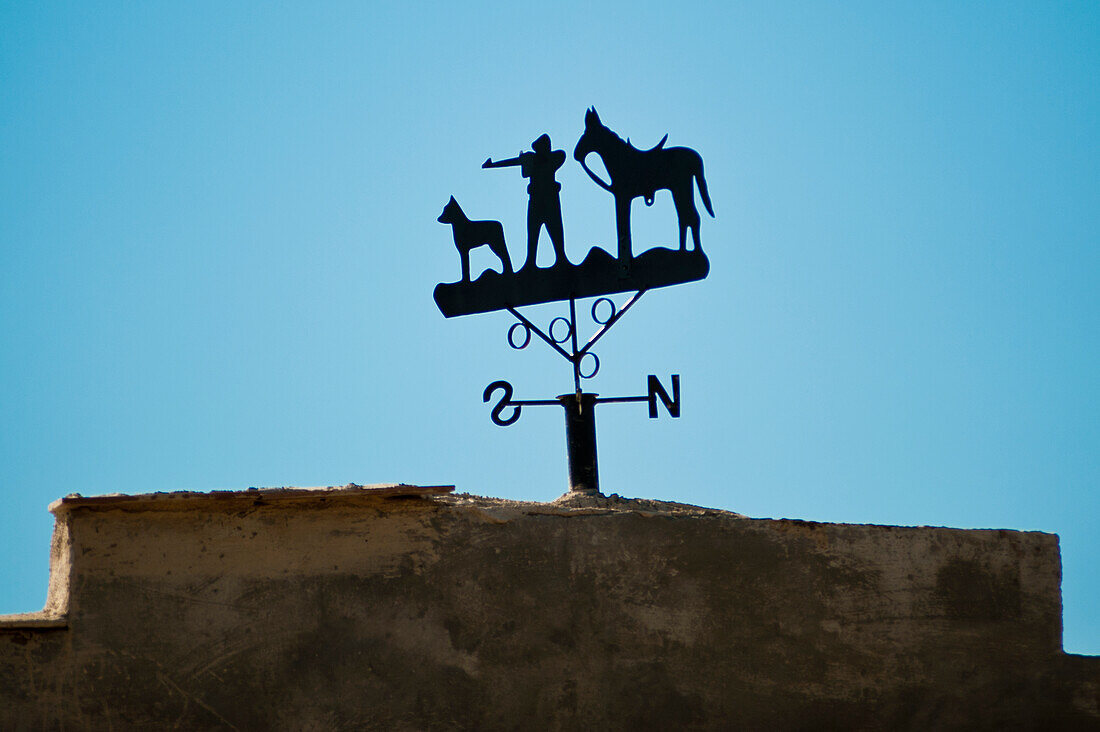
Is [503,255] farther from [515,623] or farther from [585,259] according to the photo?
[515,623]

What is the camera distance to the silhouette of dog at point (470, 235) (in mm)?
5648

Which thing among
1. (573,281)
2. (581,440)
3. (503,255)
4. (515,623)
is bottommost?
(515,623)

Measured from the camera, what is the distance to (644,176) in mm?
5555

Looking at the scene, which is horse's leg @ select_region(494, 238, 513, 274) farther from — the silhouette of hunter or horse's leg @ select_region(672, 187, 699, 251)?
horse's leg @ select_region(672, 187, 699, 251)

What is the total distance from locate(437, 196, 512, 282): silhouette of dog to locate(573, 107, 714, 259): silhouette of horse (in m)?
0.52

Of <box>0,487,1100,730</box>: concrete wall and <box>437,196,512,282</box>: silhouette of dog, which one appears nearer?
<box>0,487,1100,730</box>: concrete wall

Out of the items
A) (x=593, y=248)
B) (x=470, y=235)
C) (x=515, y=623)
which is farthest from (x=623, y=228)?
(x=515, y=623)

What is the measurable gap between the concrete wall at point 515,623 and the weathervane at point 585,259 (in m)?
1.01

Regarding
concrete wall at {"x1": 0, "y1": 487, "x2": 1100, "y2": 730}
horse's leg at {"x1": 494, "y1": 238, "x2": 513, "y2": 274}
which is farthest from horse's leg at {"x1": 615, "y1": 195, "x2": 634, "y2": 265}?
concrete wall at {"x1": 0, "y1": 487, "x2": 1100, "y2": 730}

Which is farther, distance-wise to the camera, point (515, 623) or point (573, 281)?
point (573, 281)

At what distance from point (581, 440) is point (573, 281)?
0.78m

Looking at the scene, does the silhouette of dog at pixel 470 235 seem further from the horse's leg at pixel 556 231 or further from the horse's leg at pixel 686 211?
the horse's leg at pixel 686 211

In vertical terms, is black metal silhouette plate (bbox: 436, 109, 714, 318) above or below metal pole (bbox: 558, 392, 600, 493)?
above

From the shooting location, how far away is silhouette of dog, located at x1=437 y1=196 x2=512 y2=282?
5648 mm
